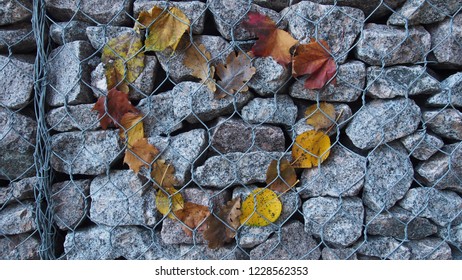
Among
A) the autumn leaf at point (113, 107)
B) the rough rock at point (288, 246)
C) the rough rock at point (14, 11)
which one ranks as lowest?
the rough rock at point (288, 246)

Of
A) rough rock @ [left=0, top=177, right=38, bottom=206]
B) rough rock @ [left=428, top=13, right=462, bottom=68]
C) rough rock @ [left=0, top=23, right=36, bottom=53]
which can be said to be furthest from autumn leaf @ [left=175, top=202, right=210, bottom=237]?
rough rock @ [left=428, top=13, right=462, bottom=68]

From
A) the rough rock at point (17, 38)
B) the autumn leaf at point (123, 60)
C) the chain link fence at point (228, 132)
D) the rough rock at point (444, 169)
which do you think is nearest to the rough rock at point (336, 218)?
the chain link fence at point (228, 132)

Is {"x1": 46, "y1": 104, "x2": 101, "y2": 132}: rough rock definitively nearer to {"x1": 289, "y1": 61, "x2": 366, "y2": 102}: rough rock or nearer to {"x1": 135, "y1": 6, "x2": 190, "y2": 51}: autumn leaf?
{"x1": 135, "y1": 6, "x2": 190, "y2": 51}: autumn leaf

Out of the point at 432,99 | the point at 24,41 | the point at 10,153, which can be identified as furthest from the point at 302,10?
the point at 10,153

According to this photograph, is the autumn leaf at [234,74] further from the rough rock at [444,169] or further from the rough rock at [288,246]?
the rough rock at [444,169]

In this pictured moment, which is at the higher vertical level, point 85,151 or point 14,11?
point 14,11

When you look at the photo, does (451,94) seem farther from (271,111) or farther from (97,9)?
(97,9)

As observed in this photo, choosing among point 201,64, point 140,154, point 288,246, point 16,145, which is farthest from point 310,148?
point 16,145
